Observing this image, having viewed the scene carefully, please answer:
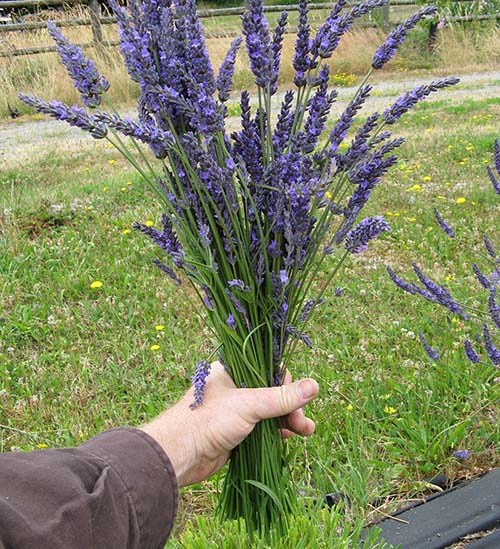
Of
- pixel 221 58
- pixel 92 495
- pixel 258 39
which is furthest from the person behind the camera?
pixel 221 58

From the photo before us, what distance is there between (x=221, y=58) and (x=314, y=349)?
28.3 ft

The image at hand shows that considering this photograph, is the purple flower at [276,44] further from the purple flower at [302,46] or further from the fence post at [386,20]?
the fence post at [386,20]

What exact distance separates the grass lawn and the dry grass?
18.4 ft

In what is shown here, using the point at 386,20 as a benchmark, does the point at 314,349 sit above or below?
below

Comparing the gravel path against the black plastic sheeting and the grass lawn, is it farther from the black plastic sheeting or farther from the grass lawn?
Answer: the black plastic sheeting

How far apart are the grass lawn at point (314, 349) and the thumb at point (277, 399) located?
242mm

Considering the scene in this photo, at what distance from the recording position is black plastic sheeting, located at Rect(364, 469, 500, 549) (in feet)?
6.31

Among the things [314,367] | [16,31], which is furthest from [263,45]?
[16,31]

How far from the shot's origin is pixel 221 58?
34.4 feet

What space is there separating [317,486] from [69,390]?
4.03ft

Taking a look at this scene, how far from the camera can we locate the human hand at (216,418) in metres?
1.23

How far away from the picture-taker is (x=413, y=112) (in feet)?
27.0

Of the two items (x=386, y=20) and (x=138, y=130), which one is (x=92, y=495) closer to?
(x=138, y=130)

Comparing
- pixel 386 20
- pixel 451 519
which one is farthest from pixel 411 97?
pixel 386 20
